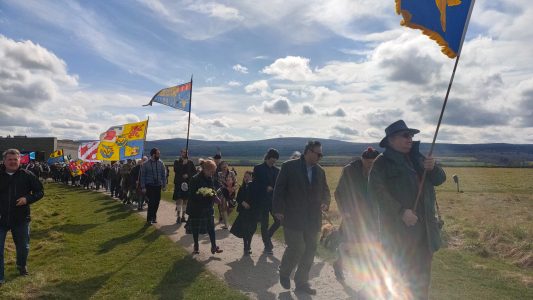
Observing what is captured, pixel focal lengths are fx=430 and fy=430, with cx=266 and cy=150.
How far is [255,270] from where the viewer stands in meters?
8.12

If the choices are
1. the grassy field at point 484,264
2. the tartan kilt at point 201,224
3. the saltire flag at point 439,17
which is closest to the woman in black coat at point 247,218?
the tartan kilt at point 201,224

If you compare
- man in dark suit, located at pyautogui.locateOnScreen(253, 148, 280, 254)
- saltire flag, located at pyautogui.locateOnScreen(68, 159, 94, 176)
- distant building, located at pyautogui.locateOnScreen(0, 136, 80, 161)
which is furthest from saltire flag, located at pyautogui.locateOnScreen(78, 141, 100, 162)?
distant building, located at pyautogui.locateOnScreen(0, 136, 80, 161)

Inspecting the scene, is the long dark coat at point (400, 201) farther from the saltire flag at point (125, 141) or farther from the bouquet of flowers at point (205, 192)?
the saltire flag at point (125, 141)

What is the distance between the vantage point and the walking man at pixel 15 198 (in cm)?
723

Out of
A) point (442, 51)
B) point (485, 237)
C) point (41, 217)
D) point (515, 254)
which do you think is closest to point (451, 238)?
point (485, 237)

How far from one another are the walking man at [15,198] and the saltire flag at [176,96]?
9.16 metres

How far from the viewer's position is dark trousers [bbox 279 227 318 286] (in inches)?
257

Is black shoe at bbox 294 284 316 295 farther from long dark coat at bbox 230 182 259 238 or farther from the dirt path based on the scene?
long dark coat at bbox 230 182 259 238

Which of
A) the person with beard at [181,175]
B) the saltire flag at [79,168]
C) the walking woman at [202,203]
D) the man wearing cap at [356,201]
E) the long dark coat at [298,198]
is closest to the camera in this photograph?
the long dark coat at [298,198]

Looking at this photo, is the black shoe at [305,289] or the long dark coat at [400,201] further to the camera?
the black shoe at [305,289]

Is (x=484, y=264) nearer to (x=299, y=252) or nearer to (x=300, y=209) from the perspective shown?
(x=299, y=252)

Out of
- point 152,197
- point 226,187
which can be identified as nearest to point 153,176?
point 152,197

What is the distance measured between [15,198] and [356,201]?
5.72 m

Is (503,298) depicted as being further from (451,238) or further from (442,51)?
(451,238)
